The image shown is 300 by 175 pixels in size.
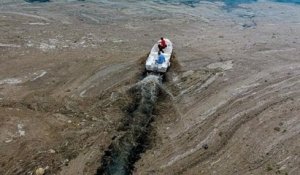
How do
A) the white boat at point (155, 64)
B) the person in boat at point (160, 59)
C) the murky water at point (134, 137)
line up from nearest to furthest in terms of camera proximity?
the murky water at point (134, 137) < the white boat at point (155, 64) < the person in boat at point (160, 59)

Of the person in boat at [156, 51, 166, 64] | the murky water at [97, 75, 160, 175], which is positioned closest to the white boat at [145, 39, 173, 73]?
the person in boat at [156, 51, 166, 64]

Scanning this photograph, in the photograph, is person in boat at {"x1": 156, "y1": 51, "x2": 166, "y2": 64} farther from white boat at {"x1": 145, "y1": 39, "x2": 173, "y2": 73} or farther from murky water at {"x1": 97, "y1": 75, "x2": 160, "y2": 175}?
murky water at {"x1": 97, "y1": 75, "x2": 160, "y2": 175}

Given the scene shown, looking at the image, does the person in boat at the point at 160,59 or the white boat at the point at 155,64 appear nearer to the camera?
the white boat at the point at 155,64

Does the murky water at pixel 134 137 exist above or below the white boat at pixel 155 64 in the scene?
below

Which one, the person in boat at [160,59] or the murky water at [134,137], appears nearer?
the murky water at [134,137]

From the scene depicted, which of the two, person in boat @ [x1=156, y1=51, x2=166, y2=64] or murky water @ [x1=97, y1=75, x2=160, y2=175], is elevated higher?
person in boat @ [x1=156, y1=51, x2=166, y2=64]

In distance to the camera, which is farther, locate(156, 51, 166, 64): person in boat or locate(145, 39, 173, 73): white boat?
locate(156, 51, 166, 64): person in boat

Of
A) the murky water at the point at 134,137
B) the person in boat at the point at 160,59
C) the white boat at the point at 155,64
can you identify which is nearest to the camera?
the murky water at the point at 134,137

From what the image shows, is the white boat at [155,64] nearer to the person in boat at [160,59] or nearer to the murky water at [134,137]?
the person in boat at [160,59]

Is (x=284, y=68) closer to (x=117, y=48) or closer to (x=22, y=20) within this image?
(x=117, y=48)

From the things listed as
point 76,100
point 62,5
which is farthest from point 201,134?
point 62,5

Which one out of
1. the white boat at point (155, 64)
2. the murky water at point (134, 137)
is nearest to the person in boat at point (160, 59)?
the white boat at point (155, 64)
